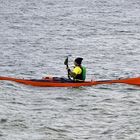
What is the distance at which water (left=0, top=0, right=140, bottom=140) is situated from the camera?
19766 mm

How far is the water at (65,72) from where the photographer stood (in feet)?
64.8

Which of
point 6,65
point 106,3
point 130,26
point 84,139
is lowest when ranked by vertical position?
point 84,139

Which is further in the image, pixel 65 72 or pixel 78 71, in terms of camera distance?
pixel 65 72

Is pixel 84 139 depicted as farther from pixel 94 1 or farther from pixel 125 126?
pixel 94 1

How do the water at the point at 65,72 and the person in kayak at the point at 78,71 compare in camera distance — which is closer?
the water at the point at 65,72

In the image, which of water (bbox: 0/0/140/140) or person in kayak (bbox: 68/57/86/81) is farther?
person in kayak (bbox: 68/57/86/81)

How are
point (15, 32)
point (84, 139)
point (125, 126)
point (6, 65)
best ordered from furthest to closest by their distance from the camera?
point (15, 32) → point (6, 65) → point (125, 126) → point (84, 139)

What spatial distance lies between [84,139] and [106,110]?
13.1 ft

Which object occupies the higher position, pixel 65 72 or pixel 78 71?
→ pixel 78 71

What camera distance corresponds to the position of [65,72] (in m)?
31.5

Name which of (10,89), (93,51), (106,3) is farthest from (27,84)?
(106,3)

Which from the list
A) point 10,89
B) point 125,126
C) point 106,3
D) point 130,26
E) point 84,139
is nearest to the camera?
point 84,139

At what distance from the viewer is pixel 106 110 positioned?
22391mm

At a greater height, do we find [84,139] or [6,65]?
[6,65]
